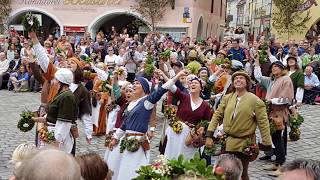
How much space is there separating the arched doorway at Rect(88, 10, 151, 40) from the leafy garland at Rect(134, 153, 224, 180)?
28723 mm

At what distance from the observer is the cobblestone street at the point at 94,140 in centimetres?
859

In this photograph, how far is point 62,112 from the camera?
21.4 ft

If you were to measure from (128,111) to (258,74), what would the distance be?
3410 millimetres

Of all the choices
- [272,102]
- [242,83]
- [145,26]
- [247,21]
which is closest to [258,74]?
[272,102]

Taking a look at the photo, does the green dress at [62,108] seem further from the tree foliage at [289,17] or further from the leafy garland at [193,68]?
the tree foliage at [289,17]

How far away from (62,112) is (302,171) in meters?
Result: 4.28

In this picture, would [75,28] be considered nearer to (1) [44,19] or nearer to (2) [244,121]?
(1) [44,19]

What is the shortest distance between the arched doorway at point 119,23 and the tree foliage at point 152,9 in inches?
17.8

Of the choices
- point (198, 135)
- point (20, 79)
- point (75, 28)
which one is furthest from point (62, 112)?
point (75, 28)

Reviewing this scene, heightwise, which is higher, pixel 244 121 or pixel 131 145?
pixel 244 121

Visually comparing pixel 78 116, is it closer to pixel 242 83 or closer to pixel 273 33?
pixel 242 83

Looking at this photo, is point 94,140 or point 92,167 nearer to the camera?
point 92,167

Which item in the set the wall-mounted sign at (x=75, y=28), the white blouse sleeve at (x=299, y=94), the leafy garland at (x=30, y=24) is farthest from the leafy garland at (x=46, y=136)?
the wall-mounted sign at (x=75, y=28)

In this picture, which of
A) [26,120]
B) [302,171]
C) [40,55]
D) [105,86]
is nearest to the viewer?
[302,171]
